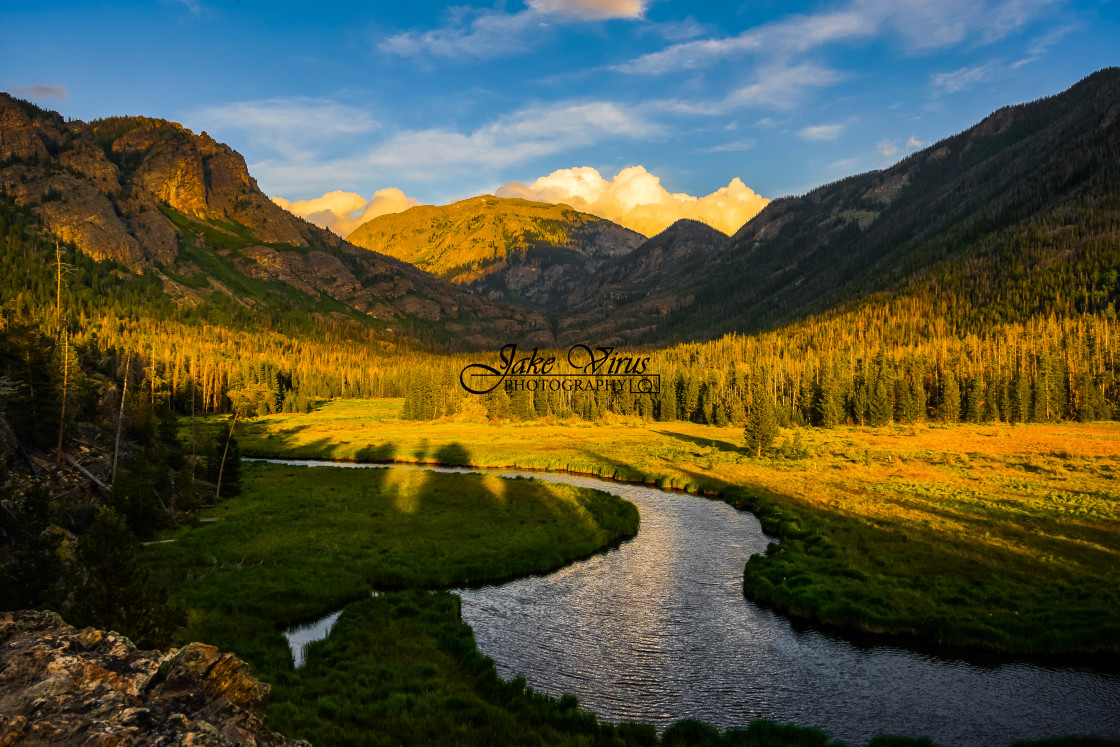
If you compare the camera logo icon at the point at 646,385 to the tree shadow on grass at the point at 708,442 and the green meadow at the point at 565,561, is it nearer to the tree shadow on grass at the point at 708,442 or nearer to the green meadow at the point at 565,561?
the tree shadow on grass at the point at 708,442

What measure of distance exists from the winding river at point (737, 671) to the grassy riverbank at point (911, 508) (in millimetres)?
2286

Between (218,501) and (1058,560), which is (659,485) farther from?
(218,501)

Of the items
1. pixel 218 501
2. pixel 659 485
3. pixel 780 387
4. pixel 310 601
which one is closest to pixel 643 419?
pixel 780 387

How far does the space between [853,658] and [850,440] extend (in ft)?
270

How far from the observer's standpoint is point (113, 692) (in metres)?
11.0

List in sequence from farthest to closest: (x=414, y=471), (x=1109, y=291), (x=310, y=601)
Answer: (x=1109, y=291)
(x=414, y=471)
(x=310, y=601)

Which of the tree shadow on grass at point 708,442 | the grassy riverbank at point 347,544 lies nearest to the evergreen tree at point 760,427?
the tree shadow on grass at point 708,442

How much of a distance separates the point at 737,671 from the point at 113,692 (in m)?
20.7

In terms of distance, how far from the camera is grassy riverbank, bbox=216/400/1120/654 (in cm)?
2700

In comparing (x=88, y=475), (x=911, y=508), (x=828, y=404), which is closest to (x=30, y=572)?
A: (x=88, y=475)

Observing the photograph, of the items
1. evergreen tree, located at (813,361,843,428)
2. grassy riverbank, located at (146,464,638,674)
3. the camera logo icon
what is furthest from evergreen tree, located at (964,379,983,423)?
grassy riverbank, located at (146,464,638,674)

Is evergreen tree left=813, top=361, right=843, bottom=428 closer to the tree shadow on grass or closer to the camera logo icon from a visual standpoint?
the tree shadow on grass

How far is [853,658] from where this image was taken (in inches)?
968

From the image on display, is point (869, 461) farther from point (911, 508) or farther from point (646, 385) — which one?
point (646, 385)
